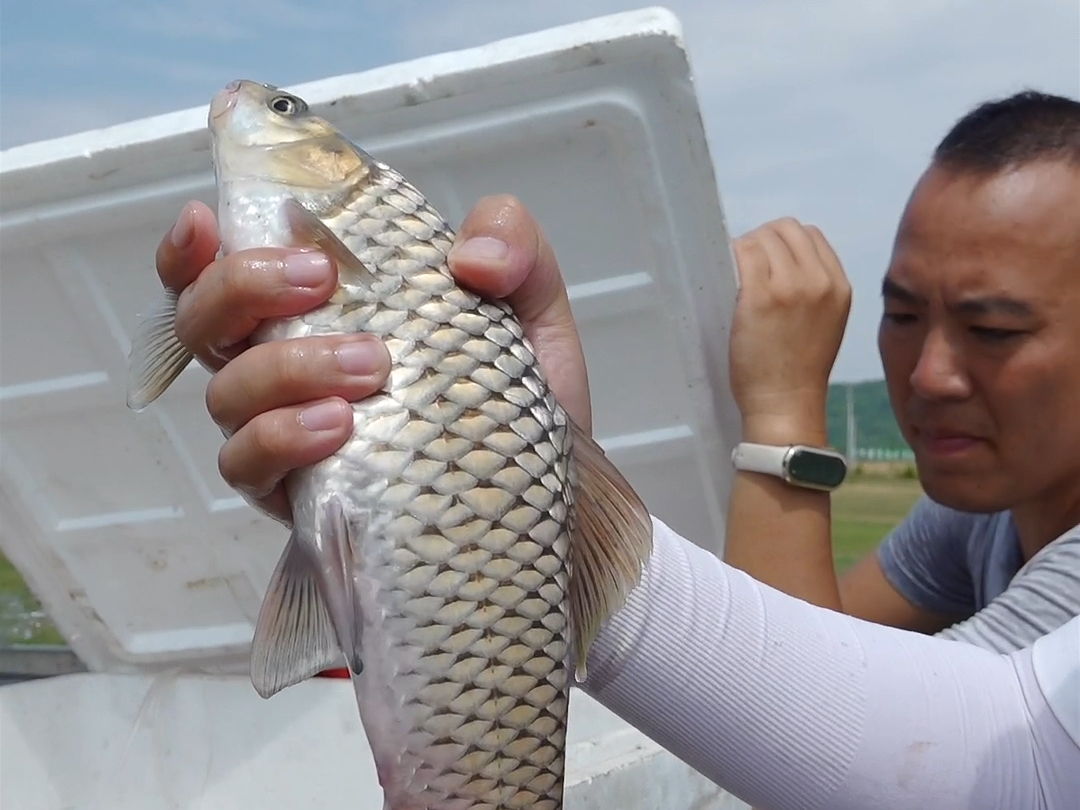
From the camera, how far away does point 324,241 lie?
740 mm

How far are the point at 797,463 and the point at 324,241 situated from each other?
922mm

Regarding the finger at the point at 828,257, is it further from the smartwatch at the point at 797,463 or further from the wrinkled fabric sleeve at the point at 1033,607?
the wrinkled fabric sleeve at the point at 1033,607

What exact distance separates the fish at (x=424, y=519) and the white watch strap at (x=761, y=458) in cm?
71

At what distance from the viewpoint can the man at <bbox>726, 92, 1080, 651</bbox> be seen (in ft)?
4.35

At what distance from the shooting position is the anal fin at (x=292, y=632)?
74 cm

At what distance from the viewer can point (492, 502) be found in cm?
75

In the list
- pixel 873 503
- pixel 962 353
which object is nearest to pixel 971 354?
pixel 962 353

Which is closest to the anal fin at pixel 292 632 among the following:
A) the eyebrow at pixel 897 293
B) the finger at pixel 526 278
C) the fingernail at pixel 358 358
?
the fingernail at pixel 358 358

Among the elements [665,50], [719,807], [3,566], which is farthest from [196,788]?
[665,50]

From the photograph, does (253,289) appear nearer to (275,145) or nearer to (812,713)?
(275,145)

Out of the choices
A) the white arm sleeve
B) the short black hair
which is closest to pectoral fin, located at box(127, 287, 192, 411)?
the white arm sleeve

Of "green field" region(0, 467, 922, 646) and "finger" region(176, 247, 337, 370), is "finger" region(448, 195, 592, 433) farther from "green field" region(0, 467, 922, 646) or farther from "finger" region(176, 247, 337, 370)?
"green field" region(0, 467, 922, 646)

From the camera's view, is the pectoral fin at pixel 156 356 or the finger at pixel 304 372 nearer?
the finger at pixel 304 372

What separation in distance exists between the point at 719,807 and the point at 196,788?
101cm
